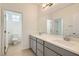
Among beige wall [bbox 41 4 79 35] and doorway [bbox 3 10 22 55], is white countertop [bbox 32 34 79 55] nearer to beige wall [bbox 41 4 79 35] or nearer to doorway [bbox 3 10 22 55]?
beige wall [bbox 41 4 79 35]

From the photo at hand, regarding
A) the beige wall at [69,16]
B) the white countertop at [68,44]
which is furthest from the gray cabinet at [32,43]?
the beige wall at [69,16]

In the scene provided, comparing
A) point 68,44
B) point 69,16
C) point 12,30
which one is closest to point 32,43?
point 12,30

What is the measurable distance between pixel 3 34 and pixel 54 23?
151 centimetres

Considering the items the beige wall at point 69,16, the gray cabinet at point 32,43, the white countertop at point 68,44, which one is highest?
the beige wall at point 69,16

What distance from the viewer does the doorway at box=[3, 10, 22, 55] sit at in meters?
2.94

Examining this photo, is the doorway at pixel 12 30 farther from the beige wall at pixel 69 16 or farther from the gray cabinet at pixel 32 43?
the beige wall at pixel 69 16

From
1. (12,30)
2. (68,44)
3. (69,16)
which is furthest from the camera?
(12,30)

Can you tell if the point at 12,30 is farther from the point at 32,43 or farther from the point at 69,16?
the point at 69,16

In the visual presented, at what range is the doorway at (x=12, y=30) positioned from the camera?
2.94 m

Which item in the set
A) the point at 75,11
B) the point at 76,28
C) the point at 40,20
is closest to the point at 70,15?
the point at 75,11

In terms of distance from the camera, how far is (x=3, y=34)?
297 centimetres

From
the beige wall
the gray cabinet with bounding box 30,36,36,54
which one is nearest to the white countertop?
the beige wall

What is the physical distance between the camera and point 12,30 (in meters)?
3.32

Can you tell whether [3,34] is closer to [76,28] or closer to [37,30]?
Result: [37,30]
